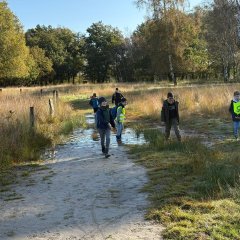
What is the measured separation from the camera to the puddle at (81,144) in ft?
38.0

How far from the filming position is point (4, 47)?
41188mm

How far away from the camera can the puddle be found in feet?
38.0

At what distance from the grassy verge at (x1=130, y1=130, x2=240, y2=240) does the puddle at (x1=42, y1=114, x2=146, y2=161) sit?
65.6 inches

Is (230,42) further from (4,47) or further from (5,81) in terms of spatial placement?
(5,81)

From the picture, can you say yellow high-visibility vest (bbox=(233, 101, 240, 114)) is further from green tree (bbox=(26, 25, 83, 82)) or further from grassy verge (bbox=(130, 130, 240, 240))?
green tree (bbox=(26, 25, 83, 82))

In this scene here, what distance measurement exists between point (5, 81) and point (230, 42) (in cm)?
3923

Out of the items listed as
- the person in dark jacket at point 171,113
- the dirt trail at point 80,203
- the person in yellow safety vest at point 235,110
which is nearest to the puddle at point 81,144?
the dirt trail at point 80,203

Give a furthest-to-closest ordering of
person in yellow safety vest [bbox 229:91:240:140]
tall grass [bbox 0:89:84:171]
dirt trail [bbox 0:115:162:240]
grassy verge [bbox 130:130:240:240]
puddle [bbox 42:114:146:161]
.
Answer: person in yellow safety vest [bbox 229:91:240:140], puddle [bbox 42:114:146:161], tall grass [bbox 0:89:84:171], dirt trail [bbox 0:115:162:240], grassy verge [bbox 130:130:240:240]

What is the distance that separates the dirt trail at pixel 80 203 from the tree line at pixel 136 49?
31555 millimetres

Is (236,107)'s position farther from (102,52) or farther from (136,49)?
(102,52)

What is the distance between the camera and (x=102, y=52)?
80.5 m

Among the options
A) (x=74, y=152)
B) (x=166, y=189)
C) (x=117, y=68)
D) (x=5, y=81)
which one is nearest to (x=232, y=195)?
(x=166, y=189)

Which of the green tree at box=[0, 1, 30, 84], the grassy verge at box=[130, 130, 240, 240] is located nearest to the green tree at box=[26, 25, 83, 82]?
the green tree at box=[0, 1, 30, 84]

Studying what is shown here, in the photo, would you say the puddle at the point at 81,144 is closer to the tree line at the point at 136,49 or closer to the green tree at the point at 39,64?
the tree line at the point at 136,49
